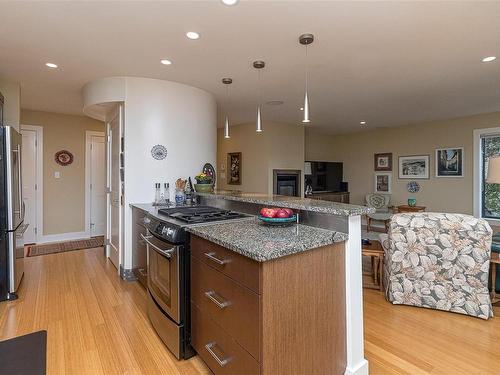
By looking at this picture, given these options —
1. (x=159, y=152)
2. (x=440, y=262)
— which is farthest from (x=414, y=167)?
(x=159, y=152)

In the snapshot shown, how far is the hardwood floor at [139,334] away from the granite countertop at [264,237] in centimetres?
92

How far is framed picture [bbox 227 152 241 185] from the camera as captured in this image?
21.7 ft

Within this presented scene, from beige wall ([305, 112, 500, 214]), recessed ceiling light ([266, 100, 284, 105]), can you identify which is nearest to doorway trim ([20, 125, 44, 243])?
recessed ceiling light ([266, 100, 284, 105])

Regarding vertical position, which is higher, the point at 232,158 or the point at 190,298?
the point at 232,158

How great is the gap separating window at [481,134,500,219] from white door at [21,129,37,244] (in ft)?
27.0

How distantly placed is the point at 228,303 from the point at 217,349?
0.34 m

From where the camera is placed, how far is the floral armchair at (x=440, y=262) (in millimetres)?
2379

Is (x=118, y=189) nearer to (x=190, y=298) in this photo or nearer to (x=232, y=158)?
(x=190, y=298)

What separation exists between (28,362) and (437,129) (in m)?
7.21

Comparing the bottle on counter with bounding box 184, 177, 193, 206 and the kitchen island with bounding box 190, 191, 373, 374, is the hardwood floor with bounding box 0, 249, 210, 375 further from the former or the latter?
the bottle on counter with bounding box 184, 177, 193, 206

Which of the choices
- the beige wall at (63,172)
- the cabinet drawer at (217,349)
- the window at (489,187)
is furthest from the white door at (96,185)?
the window at (489,187)

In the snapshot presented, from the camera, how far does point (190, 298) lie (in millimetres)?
1897

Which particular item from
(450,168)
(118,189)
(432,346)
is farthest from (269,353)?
(450,168)

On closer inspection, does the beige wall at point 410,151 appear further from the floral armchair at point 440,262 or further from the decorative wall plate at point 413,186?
the floral armchair at point 440,262
